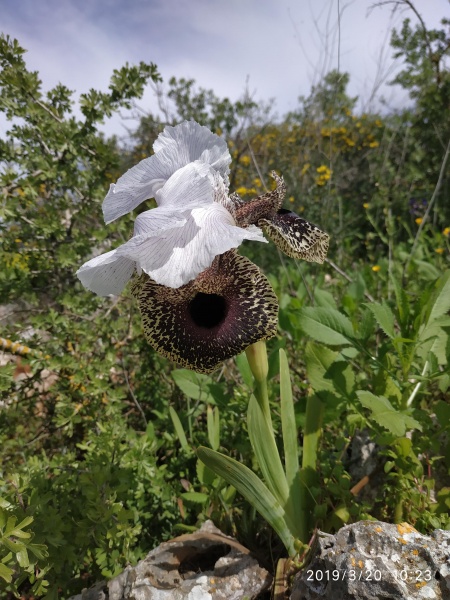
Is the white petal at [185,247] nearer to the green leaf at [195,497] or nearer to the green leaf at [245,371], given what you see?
the green leaf at [245,371]

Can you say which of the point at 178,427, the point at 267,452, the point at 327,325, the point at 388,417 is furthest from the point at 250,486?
the point at 327,325

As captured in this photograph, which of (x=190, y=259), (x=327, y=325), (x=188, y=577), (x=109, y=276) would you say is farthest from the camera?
(x=327, y=325)

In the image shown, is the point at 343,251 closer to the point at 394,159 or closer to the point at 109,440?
the point at 394,159

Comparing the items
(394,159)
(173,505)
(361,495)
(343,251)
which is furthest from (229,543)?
(394,159)

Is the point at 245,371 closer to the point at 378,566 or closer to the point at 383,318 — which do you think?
the point at 383,318

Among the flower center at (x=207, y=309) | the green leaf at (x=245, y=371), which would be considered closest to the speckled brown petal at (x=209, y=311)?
the flower center at (x=207, y=309)

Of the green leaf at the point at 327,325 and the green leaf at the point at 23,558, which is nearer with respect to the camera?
the green leaf at the point at 23,558
